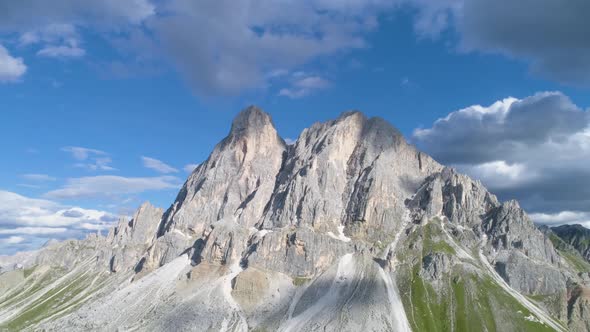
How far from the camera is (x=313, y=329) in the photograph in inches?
7864

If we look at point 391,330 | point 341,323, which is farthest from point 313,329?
point 391,330

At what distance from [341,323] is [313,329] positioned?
11.5 m

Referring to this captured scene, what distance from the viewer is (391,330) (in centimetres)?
19850

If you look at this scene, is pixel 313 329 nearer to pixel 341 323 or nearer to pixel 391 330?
pixel 341 323

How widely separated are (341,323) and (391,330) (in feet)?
65.8

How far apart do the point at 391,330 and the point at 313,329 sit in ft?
102

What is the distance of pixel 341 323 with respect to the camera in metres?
200
